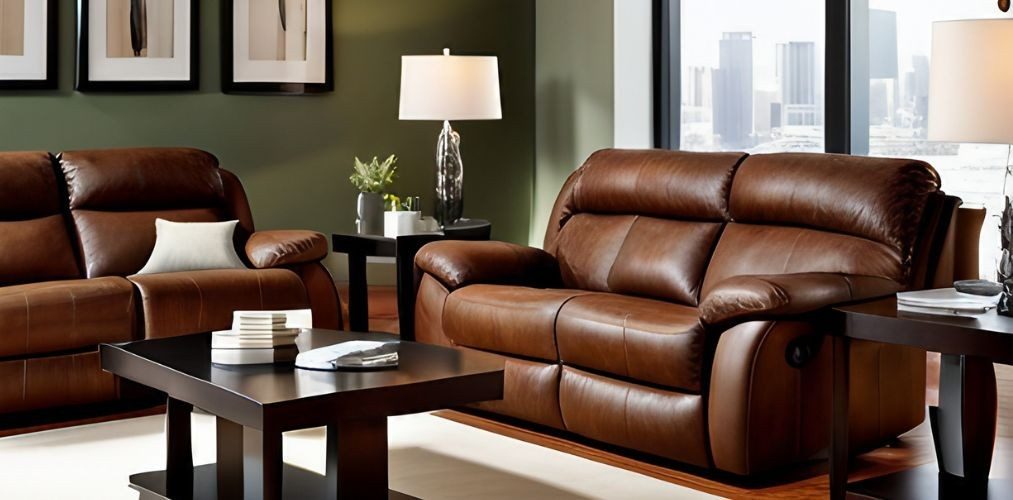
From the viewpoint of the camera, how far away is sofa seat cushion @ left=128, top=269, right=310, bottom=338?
4785 millimetres

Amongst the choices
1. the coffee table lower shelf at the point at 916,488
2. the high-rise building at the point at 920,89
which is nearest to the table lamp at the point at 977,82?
the coffee table lower shelf at the point at 916,488

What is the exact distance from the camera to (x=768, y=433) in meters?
3.71

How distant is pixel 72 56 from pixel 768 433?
144 inches

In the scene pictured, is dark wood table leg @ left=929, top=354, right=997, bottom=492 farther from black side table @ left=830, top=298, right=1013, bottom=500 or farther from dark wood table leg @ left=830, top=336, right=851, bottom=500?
dark wood table leg @ left=830, top=336, right=851, bottom=500

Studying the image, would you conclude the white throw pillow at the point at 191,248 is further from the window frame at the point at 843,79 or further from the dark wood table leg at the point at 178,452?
the window frame at the point at 843,79

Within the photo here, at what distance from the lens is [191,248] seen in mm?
5215

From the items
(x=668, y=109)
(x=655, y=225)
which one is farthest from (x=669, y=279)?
(x=668, y=109)

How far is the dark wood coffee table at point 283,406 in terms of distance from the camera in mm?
2973

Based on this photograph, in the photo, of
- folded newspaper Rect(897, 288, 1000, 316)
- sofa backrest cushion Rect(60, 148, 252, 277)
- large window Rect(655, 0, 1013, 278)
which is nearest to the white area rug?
folded newspaper Rect(897, 288, 1000, 316)

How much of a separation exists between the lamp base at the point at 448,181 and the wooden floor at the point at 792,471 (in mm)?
1553

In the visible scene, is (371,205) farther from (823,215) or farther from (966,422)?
(966,422)

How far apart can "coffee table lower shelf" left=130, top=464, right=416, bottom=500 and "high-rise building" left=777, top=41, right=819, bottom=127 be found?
3.14m

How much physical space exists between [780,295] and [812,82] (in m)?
2.39

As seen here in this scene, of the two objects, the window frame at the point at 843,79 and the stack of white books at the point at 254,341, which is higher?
the window frame at the point at 843,79
